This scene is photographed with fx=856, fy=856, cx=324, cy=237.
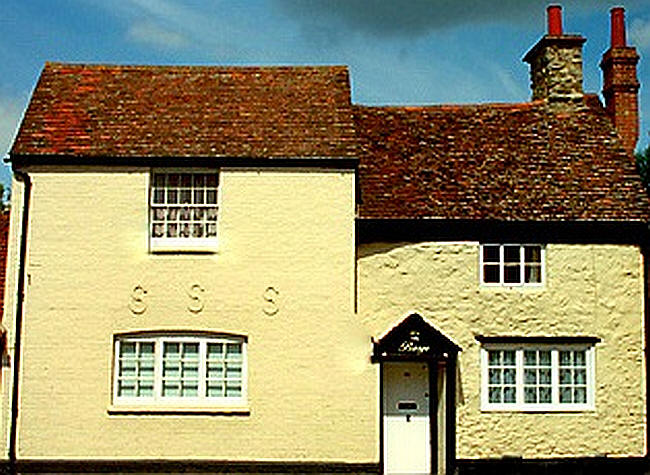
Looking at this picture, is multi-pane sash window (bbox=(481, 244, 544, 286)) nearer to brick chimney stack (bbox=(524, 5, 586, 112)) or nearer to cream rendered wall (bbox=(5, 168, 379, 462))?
cream rendered wall (bbox=(5, 168, 379, 462))

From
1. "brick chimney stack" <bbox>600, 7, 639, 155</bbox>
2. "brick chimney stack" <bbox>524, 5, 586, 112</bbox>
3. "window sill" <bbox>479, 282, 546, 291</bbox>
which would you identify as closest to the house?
"window sill" <bbox>479, 282, 546, 291</bbox>

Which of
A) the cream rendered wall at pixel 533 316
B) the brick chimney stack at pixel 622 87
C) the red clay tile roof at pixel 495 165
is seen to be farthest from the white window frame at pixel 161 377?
the brick chimney stack at pixel 622 87

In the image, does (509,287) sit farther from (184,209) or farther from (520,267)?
(184,209)

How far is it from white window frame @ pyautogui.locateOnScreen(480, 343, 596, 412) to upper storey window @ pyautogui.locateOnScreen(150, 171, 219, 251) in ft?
19.5

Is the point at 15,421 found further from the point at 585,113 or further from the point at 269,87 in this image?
the point at 585,113

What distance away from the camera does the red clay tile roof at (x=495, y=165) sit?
57.0 ft

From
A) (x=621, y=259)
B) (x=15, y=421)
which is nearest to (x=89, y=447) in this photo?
(x=15, y=421)

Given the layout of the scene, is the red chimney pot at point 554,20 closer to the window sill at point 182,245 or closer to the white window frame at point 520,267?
the white window frame at point 520,267

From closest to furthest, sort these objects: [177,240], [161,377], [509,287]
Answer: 1. [161,377]
2. [177,240]
3. [509,287]

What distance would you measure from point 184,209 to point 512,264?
6645 mm

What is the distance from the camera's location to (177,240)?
54.7 ft

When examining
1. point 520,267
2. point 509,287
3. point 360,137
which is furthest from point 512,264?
point 360,137

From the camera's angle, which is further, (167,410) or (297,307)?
(297,307)

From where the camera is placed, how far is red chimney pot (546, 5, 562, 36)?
66.6ft
